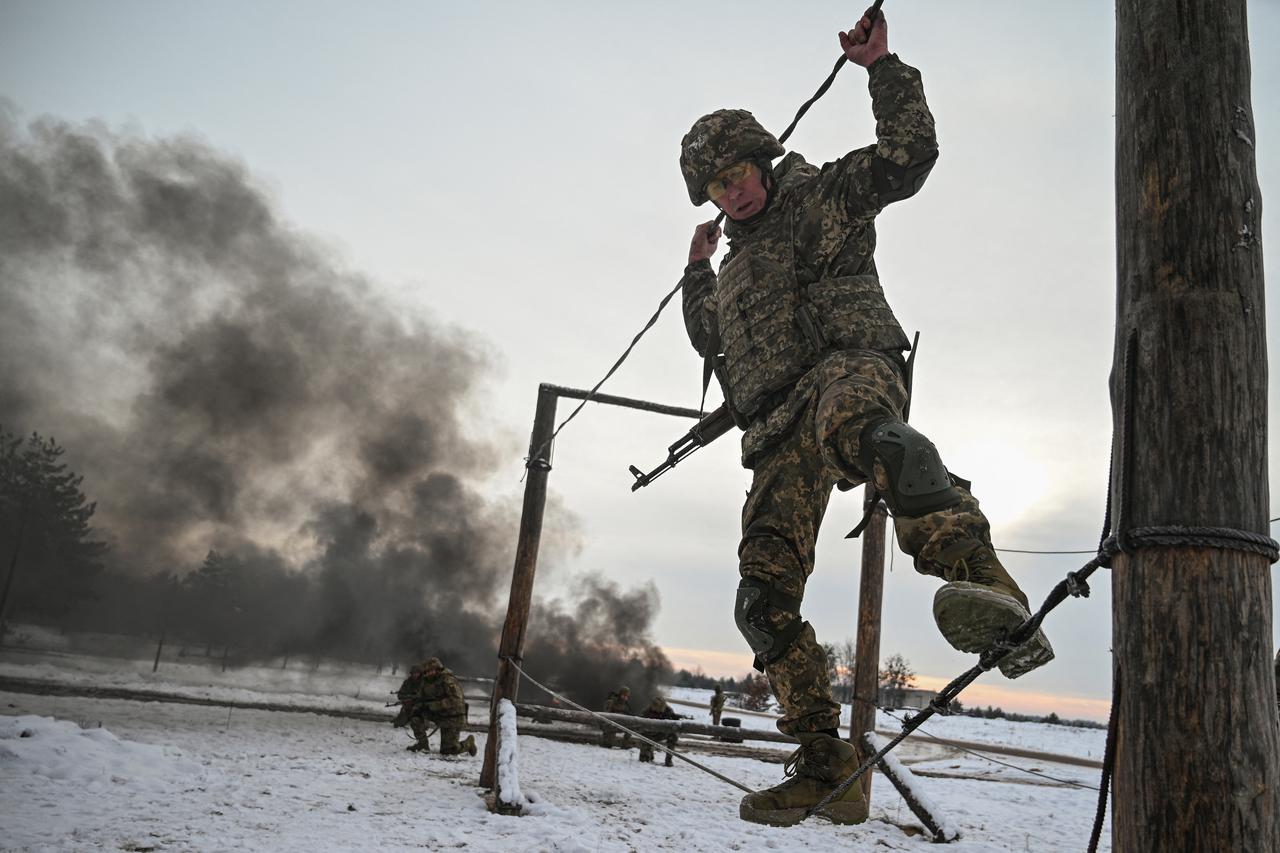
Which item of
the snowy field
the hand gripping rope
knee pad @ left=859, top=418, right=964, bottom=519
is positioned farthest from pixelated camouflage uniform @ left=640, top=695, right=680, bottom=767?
the hand gripping rope

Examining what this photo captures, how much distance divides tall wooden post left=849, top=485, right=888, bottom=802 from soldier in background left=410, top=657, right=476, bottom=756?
23.1 ft

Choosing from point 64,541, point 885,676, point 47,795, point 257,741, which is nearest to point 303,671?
point 64,541

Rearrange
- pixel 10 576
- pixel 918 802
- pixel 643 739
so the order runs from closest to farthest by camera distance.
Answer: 1. pixel 643 739
2. pixel 918 802
3. pixel 10 576

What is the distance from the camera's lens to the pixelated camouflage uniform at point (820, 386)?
276cm

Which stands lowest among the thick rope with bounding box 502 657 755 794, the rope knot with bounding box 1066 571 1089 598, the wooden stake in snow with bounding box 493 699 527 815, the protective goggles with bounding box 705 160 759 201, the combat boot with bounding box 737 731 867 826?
the wooden stake in snow with bounding box 493 699 527 815

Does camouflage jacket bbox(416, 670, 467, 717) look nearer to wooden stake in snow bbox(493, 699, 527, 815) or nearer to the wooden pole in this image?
wooden stake in snow bbox(493, 699, 527, 815)

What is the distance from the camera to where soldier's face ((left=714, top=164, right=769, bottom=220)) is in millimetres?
3502

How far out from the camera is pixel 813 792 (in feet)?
9.43

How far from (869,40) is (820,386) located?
1.35 m

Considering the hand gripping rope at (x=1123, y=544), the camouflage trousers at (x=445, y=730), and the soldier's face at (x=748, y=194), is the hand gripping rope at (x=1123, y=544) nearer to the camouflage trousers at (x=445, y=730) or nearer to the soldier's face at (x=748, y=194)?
the soldier's face at (x=748, y=194)

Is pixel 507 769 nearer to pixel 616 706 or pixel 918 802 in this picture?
pixel 918 802

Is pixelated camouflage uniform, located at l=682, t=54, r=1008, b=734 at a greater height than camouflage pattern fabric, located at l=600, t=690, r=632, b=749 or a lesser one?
greater

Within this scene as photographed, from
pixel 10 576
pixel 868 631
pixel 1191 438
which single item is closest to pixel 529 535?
pixel 868 631

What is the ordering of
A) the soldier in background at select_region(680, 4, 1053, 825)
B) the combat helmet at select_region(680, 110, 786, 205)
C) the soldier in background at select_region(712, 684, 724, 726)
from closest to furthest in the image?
the soldier in background at select_region(680, 4, 1053, 825)
the combat helmet at select_region(680, 110, 786, 205)
the soldier in background at select_region(712, 684, 724, 726)
